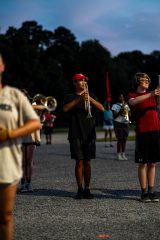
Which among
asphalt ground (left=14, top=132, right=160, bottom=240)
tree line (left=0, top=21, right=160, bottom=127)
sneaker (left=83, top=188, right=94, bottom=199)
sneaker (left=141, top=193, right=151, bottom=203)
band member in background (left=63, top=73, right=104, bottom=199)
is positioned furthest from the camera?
tree line (left=0, top=21, right=160, bottom=127)

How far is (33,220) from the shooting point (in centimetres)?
679

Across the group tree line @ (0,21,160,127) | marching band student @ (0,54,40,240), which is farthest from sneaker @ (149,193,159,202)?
tree line @ (0,21,160,127)

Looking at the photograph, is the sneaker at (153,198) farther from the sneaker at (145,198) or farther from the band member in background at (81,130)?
the band member in background at (81,130)

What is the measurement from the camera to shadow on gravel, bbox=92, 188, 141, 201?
28.1 feet

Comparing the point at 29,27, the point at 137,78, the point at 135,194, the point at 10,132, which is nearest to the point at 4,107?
the point at 10,132

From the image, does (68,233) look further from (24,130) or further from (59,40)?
(59,40)

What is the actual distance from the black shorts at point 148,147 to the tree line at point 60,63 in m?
35.8

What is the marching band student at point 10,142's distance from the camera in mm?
4223

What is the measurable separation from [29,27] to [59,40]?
7584 millimetres

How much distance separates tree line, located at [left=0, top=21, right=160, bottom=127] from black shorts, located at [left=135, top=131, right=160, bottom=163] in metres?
35.8

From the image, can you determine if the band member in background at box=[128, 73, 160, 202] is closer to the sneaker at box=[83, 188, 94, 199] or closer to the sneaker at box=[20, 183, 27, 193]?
the sneaker at box=[83, 188, 94, 199]

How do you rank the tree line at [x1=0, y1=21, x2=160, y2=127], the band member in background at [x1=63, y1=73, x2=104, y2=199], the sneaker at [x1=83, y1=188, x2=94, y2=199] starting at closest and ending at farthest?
the sneaker at [x1=83, y1=188, x2=94, y2=199] < the band member in background at [x1=63, y1=73, x2=104, y2=199] < the tree line at [x1=0, y1=21, x2=160, y2=127]

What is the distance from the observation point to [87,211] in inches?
290

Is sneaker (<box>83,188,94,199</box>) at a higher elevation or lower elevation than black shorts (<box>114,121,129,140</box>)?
lower
